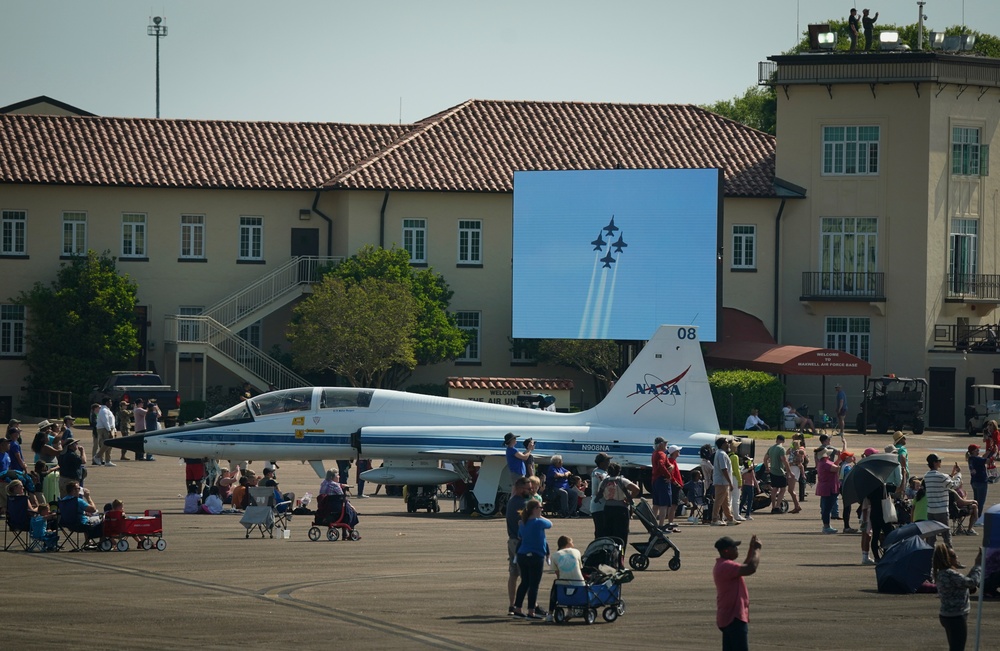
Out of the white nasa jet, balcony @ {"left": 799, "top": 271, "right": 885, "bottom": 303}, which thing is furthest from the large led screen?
the white nasa jet

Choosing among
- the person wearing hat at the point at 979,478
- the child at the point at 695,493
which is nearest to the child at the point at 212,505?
the child at the point at 695,493

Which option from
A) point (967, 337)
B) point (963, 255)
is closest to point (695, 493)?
point (967, 337)

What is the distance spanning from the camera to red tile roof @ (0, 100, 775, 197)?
54.6 metres

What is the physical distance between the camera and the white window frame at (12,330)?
53562mm

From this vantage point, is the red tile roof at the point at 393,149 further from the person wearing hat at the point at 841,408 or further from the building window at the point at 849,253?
the person wearing hat at the point at 841,408

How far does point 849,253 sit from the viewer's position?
56375mm

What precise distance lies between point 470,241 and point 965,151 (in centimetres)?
1830

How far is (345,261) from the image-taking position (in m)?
53.6

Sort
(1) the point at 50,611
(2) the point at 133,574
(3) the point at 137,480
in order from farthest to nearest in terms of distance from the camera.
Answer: (3) the point at 137,480 → (2) the point at 133,574 → (1) the point at 50,611

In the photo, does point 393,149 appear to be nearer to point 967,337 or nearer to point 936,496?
point 967,337

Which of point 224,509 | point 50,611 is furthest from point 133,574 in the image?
point 224,509

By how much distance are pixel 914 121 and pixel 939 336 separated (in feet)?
25.5

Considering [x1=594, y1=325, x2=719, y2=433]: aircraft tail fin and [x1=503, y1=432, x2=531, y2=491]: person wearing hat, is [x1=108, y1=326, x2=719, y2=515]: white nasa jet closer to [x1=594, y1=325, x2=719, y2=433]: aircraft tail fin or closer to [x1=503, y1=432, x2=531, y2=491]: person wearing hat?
[x1=594, y1=325, x2=719, y2=433]: aircraft tail fin

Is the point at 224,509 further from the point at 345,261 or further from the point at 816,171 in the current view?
the point at 816,171
